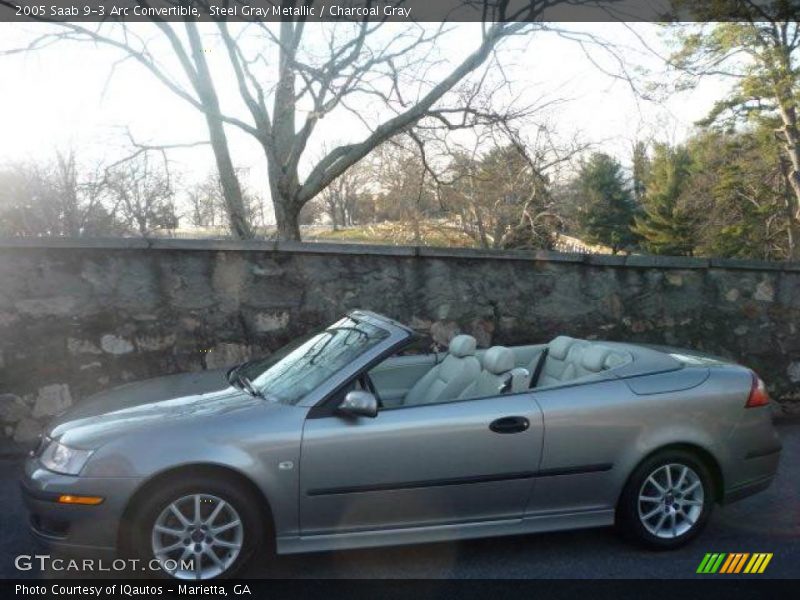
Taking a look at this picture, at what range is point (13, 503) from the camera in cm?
503

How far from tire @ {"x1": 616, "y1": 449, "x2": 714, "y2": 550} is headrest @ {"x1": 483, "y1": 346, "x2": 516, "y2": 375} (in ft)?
3.08

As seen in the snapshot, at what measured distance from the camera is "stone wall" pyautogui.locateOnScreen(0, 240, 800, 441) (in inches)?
251

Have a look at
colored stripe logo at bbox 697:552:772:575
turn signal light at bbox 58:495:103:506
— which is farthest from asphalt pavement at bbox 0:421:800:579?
turn signal light at bbox 58:495:103:506

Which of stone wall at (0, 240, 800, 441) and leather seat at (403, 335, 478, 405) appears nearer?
leather seat at (403, 335, 478, 405)

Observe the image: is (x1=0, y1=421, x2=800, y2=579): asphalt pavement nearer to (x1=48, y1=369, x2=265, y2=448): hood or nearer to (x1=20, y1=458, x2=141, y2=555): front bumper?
(x1=20, y1=458, x2=141, y2=555): front bumper

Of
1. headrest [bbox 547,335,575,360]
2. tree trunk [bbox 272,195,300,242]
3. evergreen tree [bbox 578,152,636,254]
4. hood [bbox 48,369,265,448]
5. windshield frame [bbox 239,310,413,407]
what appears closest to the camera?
hood [bbox 48,369,265,448]

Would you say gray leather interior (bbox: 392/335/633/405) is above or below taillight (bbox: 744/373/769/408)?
above

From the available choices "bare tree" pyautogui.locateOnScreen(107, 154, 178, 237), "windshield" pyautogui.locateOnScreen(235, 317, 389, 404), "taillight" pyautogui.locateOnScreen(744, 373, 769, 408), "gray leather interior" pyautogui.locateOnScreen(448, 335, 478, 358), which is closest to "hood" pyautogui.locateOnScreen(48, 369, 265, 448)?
"windshield" pyautogui.locateOnScreen(235, 317, 389, 404)

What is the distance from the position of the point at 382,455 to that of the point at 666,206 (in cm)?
4012

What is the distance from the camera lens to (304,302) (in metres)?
7.04

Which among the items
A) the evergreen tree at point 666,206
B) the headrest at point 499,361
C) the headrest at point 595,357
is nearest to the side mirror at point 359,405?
the headrest at point 499,361

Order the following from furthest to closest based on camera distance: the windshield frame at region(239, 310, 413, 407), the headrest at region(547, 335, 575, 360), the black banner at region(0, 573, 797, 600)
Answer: the headrest at region(547, 335, 575, 360) → the windshield frame at region(239, 310, 413, 407) → the black banner at region(0, 573, 797, 600)

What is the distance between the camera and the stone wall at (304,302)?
21.0 feet

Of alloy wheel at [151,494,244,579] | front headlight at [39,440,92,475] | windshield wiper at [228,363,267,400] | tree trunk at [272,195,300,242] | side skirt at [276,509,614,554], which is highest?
tree trunk at [272,195,300,242]
